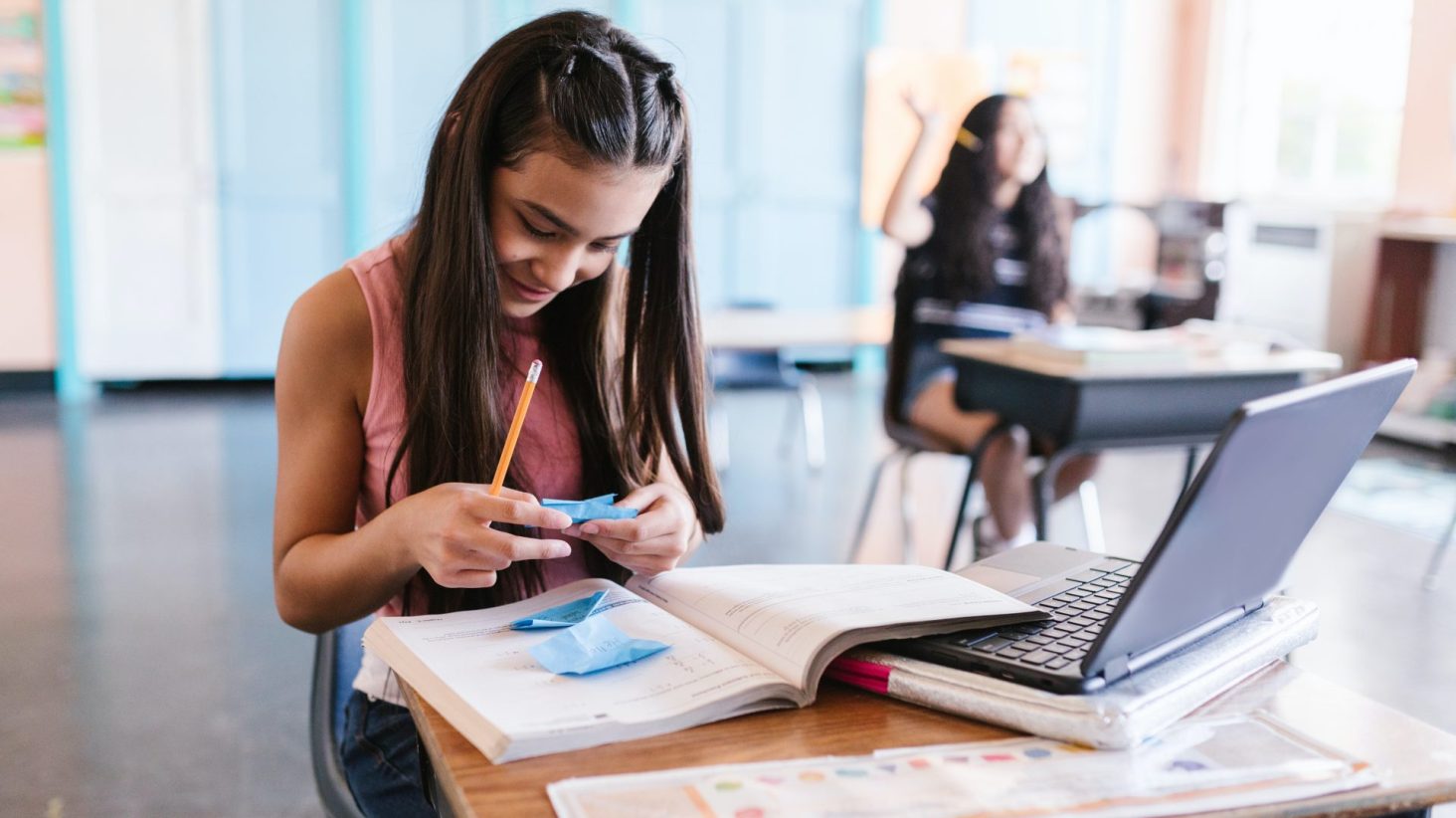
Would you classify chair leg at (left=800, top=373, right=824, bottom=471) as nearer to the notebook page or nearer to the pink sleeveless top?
the pink sleeveless top

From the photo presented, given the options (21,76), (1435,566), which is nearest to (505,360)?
(1435,566)

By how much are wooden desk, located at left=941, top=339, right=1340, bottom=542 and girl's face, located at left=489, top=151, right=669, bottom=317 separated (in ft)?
4.47

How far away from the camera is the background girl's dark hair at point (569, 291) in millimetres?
1088

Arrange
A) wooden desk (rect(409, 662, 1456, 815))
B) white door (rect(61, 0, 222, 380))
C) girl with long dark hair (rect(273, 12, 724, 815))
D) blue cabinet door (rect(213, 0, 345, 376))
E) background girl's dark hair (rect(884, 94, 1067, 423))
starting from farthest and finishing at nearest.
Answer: blue cabinet door (rect(213, 0, 345, 376)), white door (rect(61, 0, 222, 380)), background girl's dark hair (rect(884, 94, 1067, 423)), girl with long dark hair (rect(273, 12, 724, 815)), wooden desk (rect(409, 662, 1456, 815))

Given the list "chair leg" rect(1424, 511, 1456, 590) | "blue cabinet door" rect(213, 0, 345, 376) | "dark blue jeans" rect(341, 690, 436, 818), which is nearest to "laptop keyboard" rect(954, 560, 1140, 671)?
"dark blue jeans" rect(341, 690, 436, 818)

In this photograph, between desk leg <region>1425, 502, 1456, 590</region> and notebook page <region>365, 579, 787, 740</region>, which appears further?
desk leg <region>1425, 502, 1456, 590</region>

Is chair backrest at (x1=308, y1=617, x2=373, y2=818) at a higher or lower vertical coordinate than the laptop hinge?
lower

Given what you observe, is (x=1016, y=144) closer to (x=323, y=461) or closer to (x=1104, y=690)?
(x=323, y=461)

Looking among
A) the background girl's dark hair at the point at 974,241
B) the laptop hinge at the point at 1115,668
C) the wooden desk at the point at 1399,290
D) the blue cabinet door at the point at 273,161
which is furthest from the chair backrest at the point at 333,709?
the wooden desk at the point at 1399,290

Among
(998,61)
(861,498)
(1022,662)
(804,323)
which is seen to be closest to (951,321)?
(804,323)

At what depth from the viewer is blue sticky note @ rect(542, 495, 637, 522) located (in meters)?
0.93

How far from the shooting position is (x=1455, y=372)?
3369 millimetres

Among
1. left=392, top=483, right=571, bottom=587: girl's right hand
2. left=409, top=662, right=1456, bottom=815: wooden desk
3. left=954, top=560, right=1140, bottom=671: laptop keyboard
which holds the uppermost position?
left=392, top=483, right=571, bottom=587: girl's right hand

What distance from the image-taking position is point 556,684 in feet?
2.65
